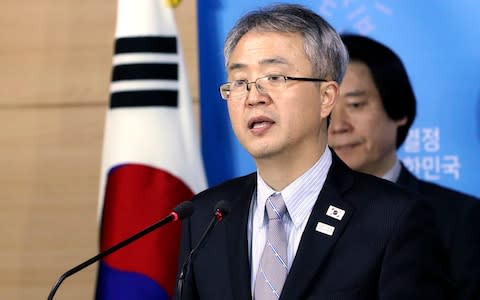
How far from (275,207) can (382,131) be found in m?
1.39

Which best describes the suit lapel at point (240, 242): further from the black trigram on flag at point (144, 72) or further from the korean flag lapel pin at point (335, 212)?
the black trigram on flag at point (144, 72)

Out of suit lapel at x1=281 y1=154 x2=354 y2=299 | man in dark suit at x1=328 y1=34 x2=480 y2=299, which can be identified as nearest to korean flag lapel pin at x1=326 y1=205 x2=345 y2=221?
suit lapel at x1=281 y1=154 x2=354 y2=299

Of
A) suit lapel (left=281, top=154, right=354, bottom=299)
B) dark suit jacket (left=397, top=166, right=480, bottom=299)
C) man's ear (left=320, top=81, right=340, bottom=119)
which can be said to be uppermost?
man's ear (left=320, top=81, right=340, bottom=119)

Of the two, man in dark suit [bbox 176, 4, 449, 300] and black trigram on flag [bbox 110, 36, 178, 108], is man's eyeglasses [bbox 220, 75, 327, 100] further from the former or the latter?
black trigram on flag [bbox 110, 36, 178, 108]

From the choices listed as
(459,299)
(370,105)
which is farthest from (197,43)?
(459,299)

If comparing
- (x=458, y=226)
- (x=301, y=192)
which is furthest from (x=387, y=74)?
(x=301, y=192)

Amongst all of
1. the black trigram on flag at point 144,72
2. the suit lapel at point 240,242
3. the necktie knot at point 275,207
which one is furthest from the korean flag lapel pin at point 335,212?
the black trigram on flag at point 144,72

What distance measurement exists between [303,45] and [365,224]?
1.64ft

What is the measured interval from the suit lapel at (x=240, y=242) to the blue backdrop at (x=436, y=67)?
141cm

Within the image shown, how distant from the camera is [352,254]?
227 cm

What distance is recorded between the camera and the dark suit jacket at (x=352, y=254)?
2.21 metres

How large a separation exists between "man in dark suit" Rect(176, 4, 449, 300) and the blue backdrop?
4.47 feet

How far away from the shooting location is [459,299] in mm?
3465

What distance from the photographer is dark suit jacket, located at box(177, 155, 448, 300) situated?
2.21m
